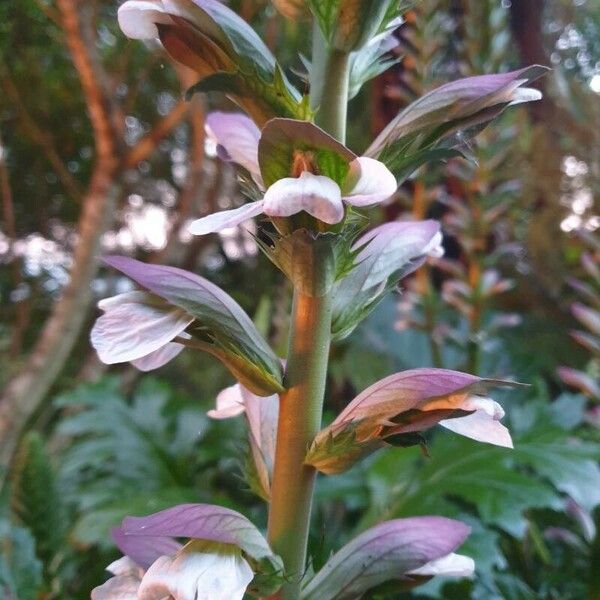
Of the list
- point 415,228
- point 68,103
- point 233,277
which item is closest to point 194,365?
point 233,277

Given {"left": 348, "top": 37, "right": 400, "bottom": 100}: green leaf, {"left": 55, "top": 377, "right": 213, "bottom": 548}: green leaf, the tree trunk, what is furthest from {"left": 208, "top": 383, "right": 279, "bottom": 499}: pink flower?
the tree trunk

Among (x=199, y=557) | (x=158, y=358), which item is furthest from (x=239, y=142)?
(x=199, y=557)

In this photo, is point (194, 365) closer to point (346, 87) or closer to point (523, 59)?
point (523, 59)

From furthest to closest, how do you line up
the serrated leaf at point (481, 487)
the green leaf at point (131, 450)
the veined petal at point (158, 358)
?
the green leaf at point (131, 450)
the serrated leaf at point (481, 487)
the veined petal at point (158, 358)

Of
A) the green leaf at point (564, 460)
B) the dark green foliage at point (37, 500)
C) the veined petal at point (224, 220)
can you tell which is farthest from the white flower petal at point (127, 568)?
the green leaf at point (564, 460)

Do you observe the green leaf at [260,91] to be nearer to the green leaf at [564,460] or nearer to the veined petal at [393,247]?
the veined petal at [393,247]
